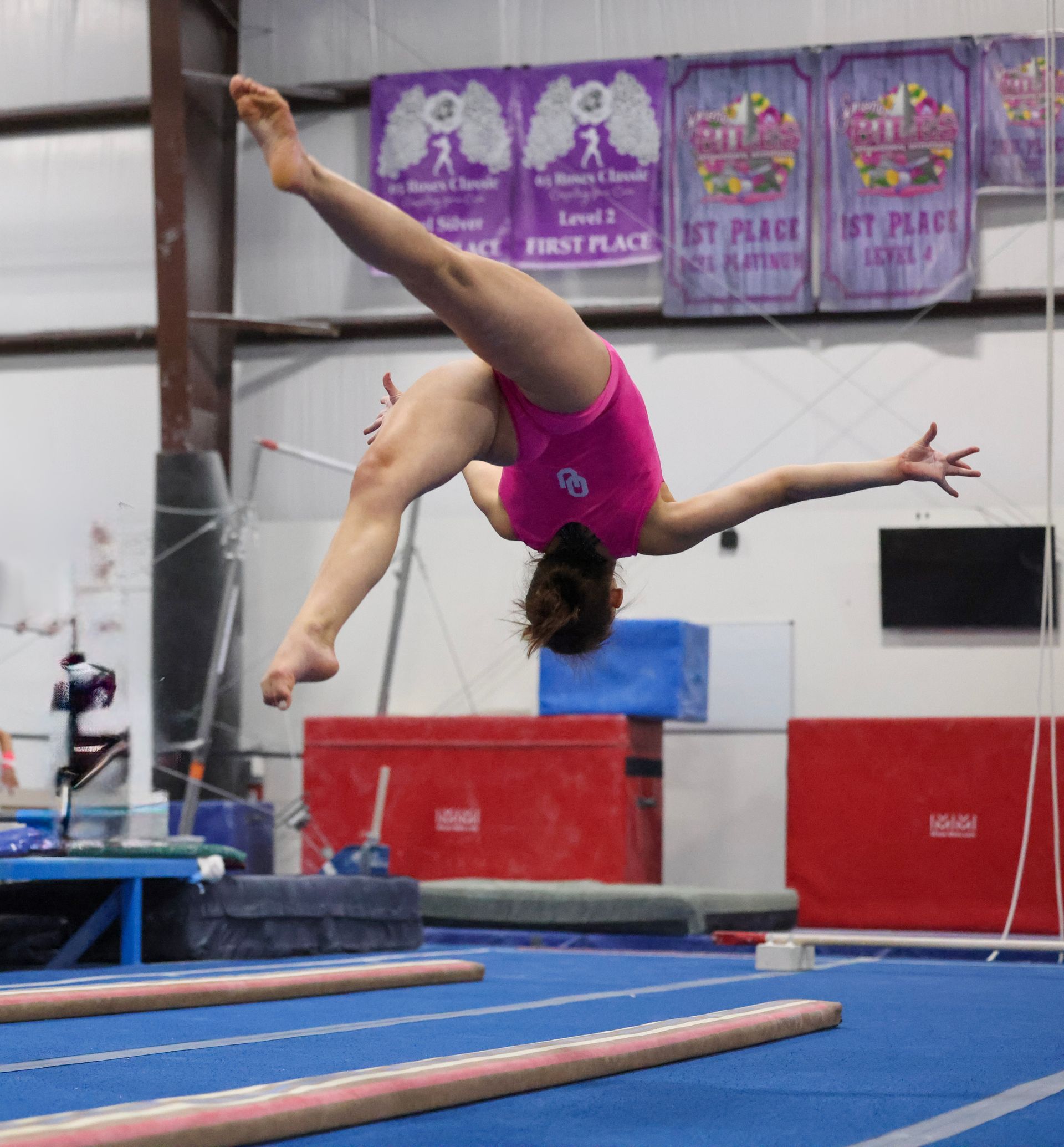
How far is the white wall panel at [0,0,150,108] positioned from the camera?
8836 millimetres

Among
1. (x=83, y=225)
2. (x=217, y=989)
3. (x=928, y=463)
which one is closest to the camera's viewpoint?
(x=928, y=463)

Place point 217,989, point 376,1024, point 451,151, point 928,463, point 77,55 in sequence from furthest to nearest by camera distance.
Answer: point 77,55
point 451,151
point 217,989
point 376,1024
point 928,463

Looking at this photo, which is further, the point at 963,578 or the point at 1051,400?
the point at 963,578

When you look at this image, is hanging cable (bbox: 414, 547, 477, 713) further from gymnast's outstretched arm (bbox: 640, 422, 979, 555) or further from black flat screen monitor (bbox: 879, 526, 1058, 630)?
gymnast's outstretched arm (bbox: 640, 422, 979, 555)

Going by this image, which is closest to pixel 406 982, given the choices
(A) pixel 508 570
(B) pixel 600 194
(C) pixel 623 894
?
(C) pixel 623 894

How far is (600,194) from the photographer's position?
27.8ft

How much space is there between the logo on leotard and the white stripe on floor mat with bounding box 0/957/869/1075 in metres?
1.35

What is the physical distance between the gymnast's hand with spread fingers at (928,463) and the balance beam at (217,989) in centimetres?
217

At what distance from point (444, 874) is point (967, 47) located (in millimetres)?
5009

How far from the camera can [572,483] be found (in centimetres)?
297

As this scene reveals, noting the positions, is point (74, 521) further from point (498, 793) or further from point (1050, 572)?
point (1050, 572)

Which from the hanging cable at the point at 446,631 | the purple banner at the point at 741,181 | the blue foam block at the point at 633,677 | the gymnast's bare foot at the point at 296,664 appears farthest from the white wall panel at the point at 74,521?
the purple banner at the point at 741,181

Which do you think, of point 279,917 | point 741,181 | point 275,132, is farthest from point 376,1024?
point 741,181

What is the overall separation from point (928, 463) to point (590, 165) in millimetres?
5784
